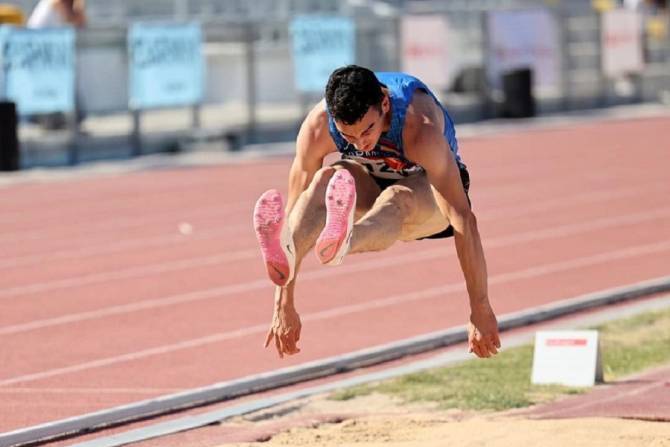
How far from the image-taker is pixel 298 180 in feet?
21.8

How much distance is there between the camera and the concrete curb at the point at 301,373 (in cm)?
709

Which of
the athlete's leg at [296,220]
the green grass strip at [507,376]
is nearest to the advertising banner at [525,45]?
the green grass strip at [507,376]

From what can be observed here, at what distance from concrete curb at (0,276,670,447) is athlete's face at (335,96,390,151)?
1900 millimetres

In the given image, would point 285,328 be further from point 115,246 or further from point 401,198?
point 115,246

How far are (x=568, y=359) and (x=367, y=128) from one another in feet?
7.88

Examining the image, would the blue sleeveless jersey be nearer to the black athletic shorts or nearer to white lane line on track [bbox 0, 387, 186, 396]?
the black athletic shorts

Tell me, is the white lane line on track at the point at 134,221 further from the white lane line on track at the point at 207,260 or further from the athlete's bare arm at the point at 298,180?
the athlete's bare arm at the point at 298,180

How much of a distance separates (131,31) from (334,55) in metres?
3.08

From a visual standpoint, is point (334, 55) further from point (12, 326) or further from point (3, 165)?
point (12, 326)

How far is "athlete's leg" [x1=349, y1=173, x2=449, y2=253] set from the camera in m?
6.41

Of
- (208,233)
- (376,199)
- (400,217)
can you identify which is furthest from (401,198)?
(208,233)

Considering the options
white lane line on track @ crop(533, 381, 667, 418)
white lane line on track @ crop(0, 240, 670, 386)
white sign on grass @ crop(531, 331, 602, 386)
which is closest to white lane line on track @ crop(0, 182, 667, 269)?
white lane line on track @ crop(0, 240, 670, 386)

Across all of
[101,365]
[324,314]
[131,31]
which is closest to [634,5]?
[131,31]

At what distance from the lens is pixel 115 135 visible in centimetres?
1806
